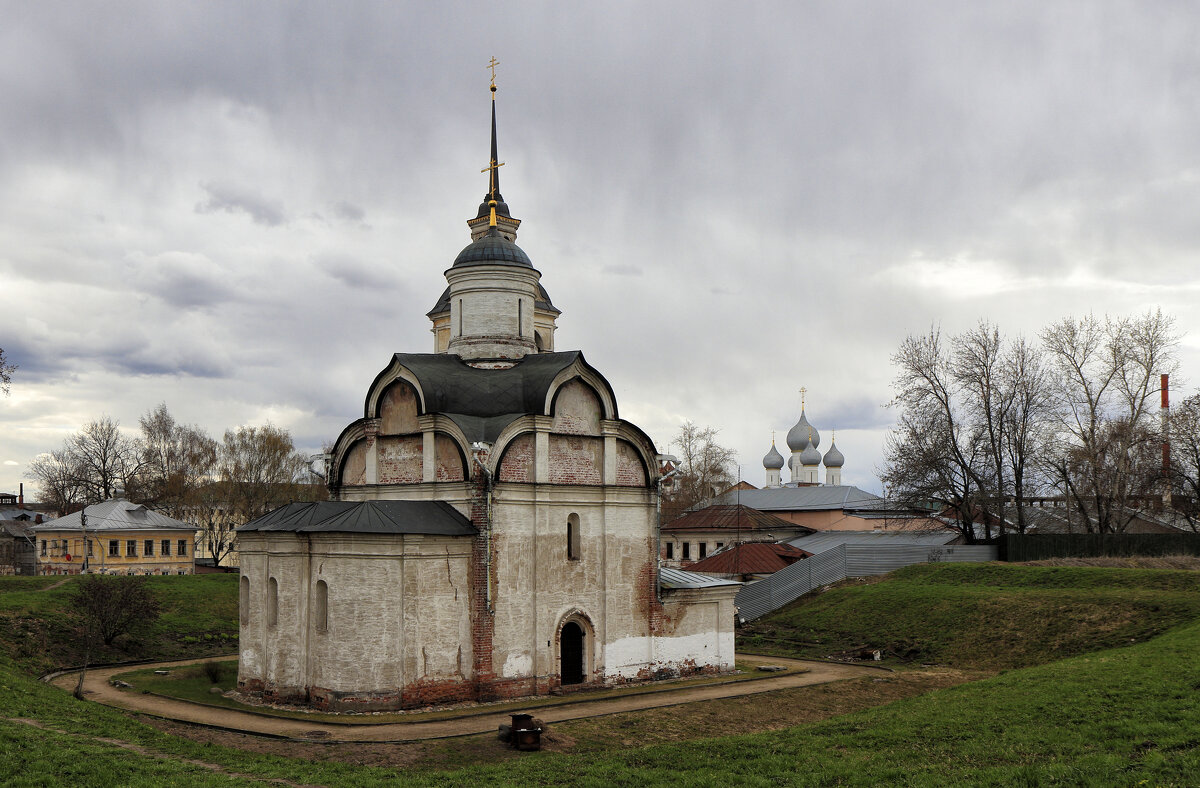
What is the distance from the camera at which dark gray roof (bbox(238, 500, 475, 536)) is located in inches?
750

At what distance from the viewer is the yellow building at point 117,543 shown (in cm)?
4225

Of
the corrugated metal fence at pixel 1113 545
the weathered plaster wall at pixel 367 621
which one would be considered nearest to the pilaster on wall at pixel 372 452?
the weathered plaster wall at pixel 367 621

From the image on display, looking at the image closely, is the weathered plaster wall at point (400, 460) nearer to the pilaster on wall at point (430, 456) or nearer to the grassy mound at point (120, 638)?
the pilaster on wall at point (430, 456)

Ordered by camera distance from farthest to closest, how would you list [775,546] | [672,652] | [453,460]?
[775,546]
[672,652]
[453,460]

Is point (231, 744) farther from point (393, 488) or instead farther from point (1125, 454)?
point (1125, 454)

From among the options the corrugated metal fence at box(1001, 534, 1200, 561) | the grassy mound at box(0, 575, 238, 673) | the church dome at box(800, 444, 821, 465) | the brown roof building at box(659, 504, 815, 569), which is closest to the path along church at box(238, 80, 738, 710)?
the grassy mound at box(0, 575, 238, 673)

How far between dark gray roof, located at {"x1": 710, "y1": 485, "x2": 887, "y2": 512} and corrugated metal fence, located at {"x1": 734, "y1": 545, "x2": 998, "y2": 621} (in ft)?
65.0

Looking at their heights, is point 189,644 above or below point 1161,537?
below

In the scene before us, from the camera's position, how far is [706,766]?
1255 centimetres

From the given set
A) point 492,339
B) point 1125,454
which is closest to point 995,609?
point 1125,454

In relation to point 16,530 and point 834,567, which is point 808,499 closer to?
point 834,567

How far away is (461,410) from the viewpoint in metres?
21.9

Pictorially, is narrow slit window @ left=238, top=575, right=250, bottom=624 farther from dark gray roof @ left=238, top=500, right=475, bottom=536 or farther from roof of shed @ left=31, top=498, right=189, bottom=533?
roof of shed @ left=31, top=498, right=189, bottom=533

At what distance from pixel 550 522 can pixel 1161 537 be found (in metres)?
25.2
